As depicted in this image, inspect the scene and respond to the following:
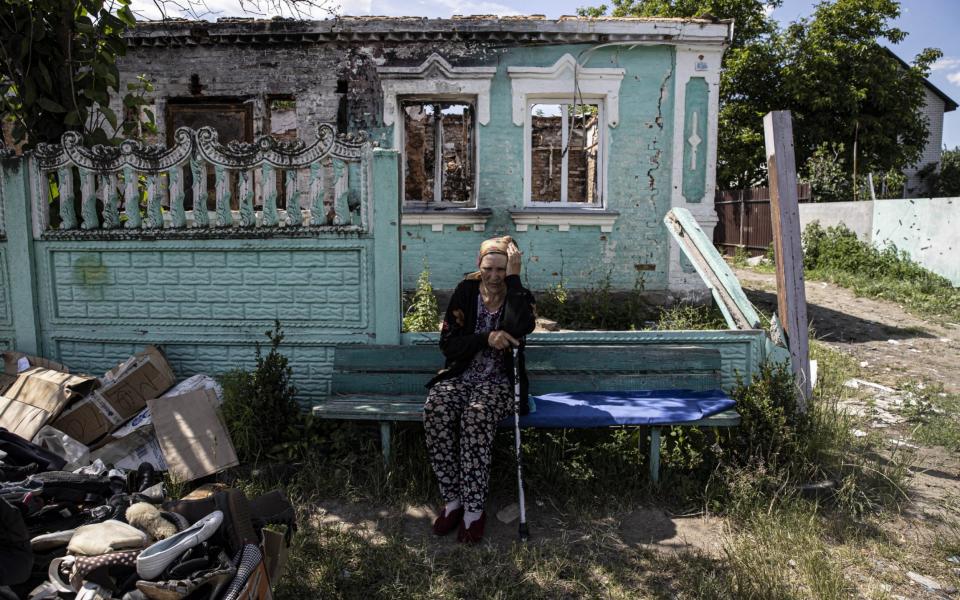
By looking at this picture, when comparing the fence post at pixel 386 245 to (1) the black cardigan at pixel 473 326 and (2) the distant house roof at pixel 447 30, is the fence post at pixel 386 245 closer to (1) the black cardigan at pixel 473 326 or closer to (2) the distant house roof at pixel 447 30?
(1) the black cardigan at pixel 473 326

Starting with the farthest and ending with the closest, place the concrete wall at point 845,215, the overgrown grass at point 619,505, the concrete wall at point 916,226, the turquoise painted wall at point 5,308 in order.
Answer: the concrete wall at point 845,215 → the concrete wall at point 916,226 → the turquoise painted wall at point 5,308 → the overgrown grass at point 619,505

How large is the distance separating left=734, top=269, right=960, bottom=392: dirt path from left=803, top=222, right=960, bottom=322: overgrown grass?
335 mm

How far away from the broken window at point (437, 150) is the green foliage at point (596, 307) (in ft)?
5.98

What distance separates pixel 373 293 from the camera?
4.43m

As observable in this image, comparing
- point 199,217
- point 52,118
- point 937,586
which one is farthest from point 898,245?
point 52,118

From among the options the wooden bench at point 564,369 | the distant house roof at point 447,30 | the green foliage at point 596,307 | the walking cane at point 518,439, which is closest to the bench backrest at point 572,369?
the wooden bench at point 564,369

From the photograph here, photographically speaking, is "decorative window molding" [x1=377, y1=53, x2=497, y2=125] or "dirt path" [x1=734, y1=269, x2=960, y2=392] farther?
"decorative window molding" [x1=377, y1=53, x2=497, y2=125]

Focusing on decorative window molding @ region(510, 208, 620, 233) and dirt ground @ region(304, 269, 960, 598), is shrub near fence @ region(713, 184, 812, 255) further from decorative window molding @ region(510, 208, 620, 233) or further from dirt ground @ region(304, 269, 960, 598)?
dirt ground @ region(304, 269, 960, 598)

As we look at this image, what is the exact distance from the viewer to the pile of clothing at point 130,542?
2.32 m

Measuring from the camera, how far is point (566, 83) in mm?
8422

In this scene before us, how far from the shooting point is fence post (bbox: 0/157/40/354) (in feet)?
15.2

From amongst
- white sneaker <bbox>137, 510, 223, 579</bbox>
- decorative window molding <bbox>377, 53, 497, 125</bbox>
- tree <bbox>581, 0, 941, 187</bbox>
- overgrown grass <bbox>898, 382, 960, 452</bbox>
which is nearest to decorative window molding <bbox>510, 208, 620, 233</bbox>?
decorative window molding <bbox>377, 53, 497, 125</bbox>

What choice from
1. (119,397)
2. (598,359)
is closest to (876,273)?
(598,359)

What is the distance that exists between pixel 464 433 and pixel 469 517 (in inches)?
17.4
